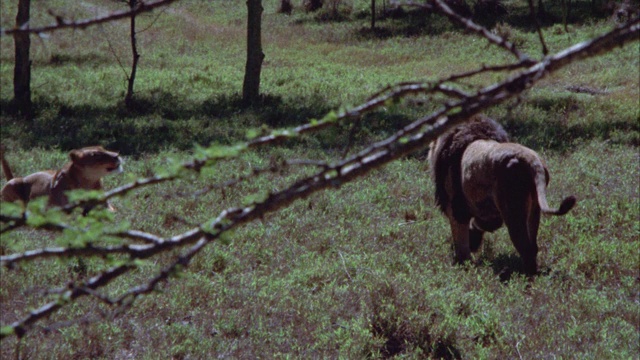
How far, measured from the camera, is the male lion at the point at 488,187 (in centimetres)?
643

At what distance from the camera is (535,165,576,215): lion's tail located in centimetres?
595

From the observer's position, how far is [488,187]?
6773mm

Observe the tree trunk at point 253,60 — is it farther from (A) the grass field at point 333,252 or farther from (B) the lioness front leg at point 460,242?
(B) the lioness front leg at point 460,242

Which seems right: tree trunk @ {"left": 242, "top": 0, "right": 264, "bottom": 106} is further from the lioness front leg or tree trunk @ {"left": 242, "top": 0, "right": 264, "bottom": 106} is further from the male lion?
the lioness front leg

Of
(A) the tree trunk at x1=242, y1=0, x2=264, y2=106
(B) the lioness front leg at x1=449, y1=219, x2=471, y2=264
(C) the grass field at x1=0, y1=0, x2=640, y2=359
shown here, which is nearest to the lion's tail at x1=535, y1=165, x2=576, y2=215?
(C) the grass field at x1=0, y1=0, x2=640, y2=359

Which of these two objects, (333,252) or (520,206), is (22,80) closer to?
(333,252)

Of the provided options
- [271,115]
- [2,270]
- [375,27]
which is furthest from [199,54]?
[2,270]

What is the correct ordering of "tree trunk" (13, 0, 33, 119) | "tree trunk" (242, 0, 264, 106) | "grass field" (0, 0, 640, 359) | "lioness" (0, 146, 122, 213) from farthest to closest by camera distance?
"tree trunk" (242, 0, 264, 106) → "tree trunk" (13, 0, 33, 119) → "lioness" (0, 146, 122, 213) → "grass field" (0, 0, 640, 359)

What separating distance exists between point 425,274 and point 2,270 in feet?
13.1

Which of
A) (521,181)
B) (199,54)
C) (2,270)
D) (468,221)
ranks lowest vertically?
(199,54)

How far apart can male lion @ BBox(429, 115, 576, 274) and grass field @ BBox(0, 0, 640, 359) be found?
380 mm

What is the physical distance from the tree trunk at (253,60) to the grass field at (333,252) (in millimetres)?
472

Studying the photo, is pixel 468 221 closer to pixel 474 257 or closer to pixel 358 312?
pixel 474 257

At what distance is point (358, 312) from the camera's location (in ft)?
20.6
